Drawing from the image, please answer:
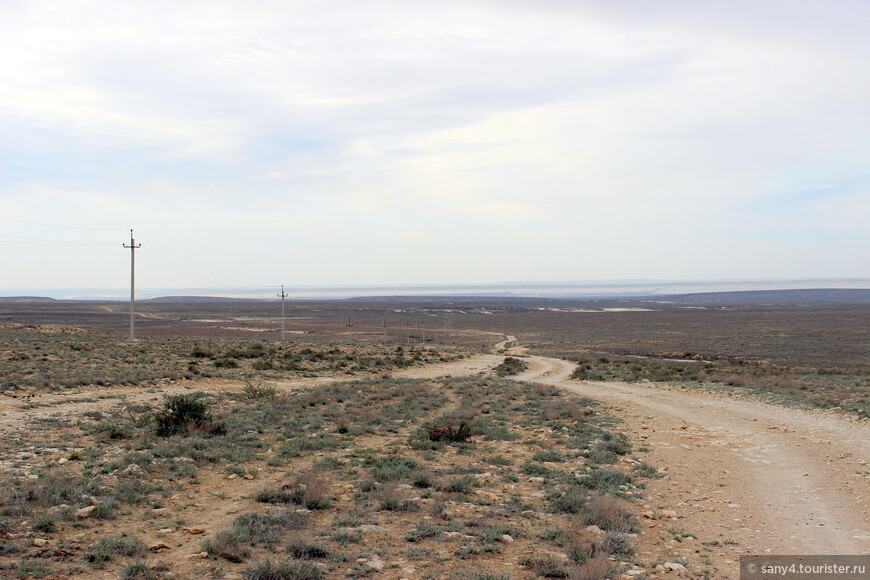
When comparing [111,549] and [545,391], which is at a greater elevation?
[111,549]

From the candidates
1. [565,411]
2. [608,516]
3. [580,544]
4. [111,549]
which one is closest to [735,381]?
[565,411]

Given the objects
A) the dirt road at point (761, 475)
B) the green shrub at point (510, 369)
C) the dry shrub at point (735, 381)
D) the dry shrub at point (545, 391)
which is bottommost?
the green shrub at point (510, 369)

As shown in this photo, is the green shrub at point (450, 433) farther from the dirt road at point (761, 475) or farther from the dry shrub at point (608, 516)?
the dry shrub at point (608, 516)

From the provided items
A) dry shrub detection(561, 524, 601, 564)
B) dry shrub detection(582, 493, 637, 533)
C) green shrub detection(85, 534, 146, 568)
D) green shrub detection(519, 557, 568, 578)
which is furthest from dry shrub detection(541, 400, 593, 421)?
green shrub detection(85, 534, 146, 568)

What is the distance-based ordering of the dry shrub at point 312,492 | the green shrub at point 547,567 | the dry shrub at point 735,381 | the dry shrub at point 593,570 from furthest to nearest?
the dry shrub at point 735,381 < the dry shrub at point 312,492 < the green shrub at point 547,567 < the dry shrub at point 593,570

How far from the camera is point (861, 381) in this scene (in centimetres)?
2903

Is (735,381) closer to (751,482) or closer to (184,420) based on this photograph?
(751,482)

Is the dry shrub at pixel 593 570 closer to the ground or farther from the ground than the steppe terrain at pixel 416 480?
farther from the ground

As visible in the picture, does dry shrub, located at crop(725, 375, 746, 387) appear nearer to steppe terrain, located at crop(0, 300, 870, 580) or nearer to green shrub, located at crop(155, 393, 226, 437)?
steppe terrain, located at crop(0, 300, 870, 580)

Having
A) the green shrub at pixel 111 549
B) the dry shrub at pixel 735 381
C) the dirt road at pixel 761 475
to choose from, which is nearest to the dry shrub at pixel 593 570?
the dirt road at pixel 761 475

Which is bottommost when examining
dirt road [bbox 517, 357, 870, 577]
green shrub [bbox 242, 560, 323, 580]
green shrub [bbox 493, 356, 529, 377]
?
green shrub [bbox 493, 356, 529, 377]

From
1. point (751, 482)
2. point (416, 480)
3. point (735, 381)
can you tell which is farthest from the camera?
Result: point (735, 381)

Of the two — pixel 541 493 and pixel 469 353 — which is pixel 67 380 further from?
pixel 469 353

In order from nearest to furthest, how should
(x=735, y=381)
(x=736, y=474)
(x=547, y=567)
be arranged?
(x=547, y=567) < (x=736, y=474) < (x=735, y=381)
